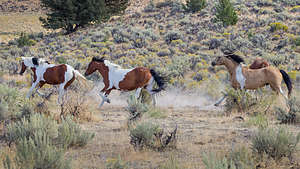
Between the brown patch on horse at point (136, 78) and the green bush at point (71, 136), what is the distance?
5072 mm

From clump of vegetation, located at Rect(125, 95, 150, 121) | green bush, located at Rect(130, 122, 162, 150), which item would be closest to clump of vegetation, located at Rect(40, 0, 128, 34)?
clump of vegetation, located at Rect(125, 95, 150, 121)

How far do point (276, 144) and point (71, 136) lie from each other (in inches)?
132

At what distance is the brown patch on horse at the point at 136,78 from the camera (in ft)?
38.3

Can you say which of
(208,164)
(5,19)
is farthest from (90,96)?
(5,19)

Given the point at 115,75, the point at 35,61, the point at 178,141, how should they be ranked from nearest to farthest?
the point at 178,141 < the point at 115,75 < the point at 35,61

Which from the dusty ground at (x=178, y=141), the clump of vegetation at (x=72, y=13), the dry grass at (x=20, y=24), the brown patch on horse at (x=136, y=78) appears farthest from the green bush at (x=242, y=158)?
the dry grass at (x=20, y=24)

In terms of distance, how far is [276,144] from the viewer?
5.30 meters

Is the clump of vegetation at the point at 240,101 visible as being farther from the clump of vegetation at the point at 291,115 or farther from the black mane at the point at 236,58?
the clump of vegetation at the point at 291,115

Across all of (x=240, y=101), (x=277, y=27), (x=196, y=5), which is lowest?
(x=277, y=27)

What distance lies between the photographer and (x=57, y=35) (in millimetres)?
37094

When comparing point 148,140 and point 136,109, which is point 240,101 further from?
point 148,140

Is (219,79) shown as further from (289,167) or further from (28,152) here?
(28,152)

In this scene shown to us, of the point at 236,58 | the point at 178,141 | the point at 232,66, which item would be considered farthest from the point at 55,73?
the point at 178,141

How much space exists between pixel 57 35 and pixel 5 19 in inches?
1291
